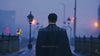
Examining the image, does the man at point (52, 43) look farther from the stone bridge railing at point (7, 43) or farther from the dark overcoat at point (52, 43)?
the stone bridge railing at point (7, 43)

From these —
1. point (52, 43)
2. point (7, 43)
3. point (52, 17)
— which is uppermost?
point (52, 17)

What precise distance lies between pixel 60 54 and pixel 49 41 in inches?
13.0

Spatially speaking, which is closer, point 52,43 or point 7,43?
point 52,43

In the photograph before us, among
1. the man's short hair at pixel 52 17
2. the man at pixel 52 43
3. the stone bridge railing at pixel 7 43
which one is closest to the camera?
the man at pixel 52 43

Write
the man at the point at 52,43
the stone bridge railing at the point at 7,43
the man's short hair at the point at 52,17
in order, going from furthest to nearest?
1. the stone bridge railing at the point at 7,43
2. the man's short hair at the point at 52,17
3. the man at the point at 52,43

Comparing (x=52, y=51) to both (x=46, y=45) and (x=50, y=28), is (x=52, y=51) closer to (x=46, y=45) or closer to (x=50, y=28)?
(x=46, y=45)

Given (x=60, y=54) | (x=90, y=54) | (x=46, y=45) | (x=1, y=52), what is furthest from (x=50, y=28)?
(x=1, y=52)

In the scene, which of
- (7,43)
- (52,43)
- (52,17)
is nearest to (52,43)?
(52,43)

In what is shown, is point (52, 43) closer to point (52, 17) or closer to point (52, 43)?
point (52, 43)

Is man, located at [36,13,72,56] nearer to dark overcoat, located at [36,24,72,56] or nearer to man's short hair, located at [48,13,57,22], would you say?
dark overcoat, located at [36,24,72,56]

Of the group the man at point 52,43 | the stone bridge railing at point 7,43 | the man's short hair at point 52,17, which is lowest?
the stone bridge railing at point 7,43

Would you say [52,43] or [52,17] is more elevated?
[52,17]

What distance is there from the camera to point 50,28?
10.1ft

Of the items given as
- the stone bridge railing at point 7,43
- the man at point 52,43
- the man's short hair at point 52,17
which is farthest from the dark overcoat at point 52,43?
the stone bridge railing at point 7,43
